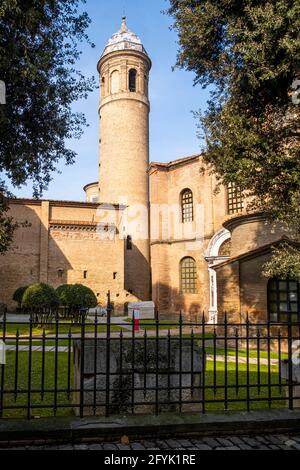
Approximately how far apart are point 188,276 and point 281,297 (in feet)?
46.8

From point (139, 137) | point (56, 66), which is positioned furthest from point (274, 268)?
point (139, 137)

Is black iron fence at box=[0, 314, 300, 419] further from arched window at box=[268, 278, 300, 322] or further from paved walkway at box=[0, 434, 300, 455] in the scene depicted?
arched window at box=[268, 278, 300, 322]

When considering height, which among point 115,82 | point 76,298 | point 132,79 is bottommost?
point 76,298

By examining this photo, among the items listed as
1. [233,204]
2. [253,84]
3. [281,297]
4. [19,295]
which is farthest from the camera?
[233,204]

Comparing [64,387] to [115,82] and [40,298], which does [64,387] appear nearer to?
[40,298]

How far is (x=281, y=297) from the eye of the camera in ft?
45.7

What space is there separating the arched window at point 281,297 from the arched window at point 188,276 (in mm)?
13525

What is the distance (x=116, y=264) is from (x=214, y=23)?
2128cm

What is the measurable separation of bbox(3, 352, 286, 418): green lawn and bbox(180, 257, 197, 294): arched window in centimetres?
1792

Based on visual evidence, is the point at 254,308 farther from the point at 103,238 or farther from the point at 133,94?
the point at 133,94

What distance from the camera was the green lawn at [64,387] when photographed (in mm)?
5070

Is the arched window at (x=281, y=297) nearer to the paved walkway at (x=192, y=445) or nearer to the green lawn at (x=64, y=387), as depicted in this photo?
the green lawn at (x=64, y=387)

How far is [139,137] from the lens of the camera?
108 feet

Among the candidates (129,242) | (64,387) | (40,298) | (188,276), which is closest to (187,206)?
(188,276)
